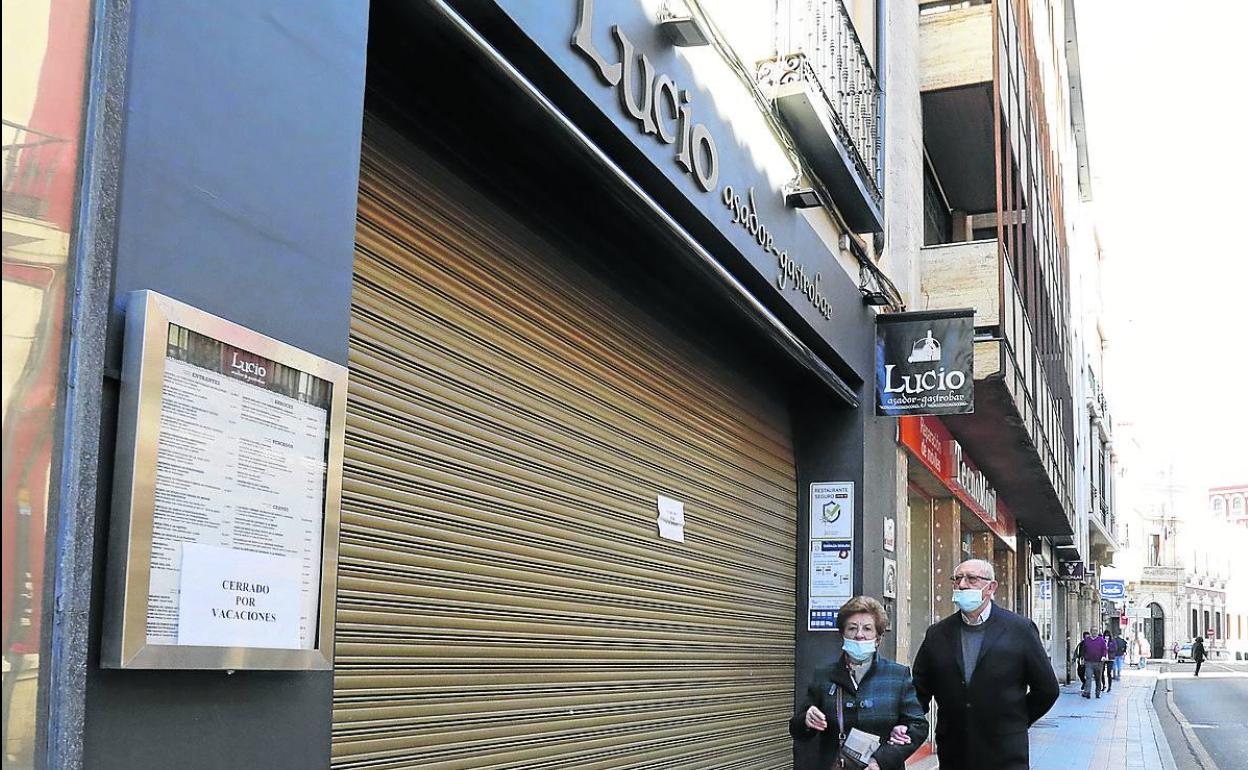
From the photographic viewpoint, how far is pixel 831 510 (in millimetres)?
10047

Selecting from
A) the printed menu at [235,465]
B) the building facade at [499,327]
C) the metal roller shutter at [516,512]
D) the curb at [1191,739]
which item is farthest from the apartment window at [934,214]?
the printed menu at [235,465]

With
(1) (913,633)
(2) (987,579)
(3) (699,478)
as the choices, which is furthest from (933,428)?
(2) (987,579)

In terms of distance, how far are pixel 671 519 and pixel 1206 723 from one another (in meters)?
23.7

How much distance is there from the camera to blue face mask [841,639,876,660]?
5.88m

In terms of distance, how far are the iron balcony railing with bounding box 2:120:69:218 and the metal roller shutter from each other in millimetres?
1936

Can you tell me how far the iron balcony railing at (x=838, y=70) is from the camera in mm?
8297

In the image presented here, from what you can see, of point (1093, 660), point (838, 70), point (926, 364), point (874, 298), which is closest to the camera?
point (838, 70)

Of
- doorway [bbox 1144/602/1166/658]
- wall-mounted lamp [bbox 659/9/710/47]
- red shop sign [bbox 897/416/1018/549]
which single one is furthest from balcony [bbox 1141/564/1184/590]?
wall-mounted lamp [bbox 659/9/710/47]

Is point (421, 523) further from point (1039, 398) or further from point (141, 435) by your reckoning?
point (1039, 398)

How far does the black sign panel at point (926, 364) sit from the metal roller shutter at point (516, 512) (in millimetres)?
2463

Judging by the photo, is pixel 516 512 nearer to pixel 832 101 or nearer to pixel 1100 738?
pixel 832 101

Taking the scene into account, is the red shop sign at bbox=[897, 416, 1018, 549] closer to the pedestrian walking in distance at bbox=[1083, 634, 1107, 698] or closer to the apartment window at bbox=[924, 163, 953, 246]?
the apartment window at bbox=[924, 163, 953, 246]

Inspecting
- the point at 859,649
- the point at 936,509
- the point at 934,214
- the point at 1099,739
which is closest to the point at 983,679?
the point at 859,649

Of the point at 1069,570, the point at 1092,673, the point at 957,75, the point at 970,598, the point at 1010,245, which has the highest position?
the point at 957,75
